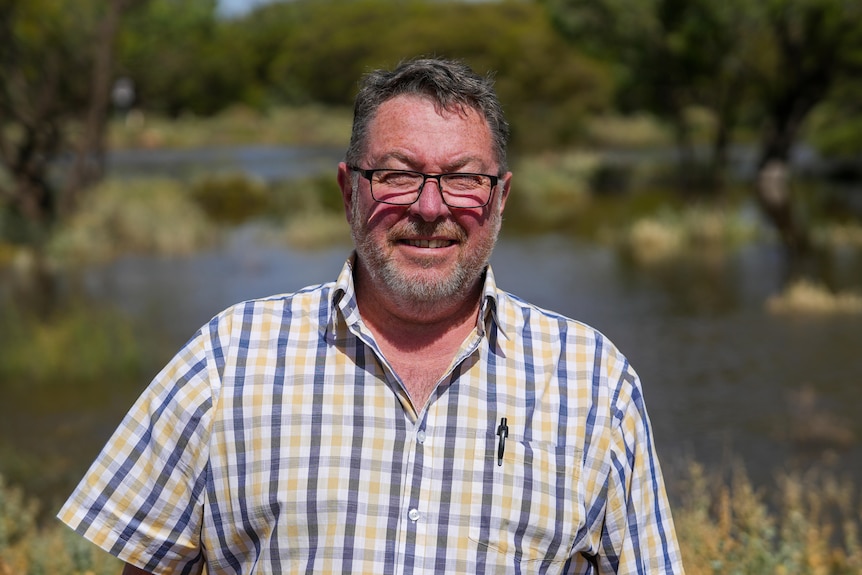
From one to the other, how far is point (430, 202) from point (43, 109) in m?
20.0

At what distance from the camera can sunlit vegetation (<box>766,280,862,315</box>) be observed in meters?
13.3

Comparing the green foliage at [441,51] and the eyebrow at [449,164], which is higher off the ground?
the green foliage at [441,51]

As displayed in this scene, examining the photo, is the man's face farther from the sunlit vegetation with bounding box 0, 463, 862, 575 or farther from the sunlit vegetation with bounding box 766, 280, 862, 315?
the sunlit vegetation with bounding box 766, 280, 862, 315

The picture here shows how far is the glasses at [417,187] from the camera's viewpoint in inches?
90.1

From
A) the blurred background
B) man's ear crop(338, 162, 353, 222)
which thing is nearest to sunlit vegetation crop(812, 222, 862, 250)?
the blurred background

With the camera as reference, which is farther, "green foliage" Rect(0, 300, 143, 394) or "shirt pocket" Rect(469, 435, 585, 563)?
"green foliage" Rect(0, 300, 143, 394)

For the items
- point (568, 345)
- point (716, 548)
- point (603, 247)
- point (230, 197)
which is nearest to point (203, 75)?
point (230, 197)

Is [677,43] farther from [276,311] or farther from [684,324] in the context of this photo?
[276,311]

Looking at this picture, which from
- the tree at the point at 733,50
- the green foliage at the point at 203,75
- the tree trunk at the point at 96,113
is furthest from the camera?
the green foliage at the point at 203,75

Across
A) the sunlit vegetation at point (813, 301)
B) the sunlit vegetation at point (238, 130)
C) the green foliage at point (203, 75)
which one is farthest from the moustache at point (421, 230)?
the sunlit vegetation at point (238, 130)

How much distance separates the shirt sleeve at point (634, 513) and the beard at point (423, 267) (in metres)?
0.41

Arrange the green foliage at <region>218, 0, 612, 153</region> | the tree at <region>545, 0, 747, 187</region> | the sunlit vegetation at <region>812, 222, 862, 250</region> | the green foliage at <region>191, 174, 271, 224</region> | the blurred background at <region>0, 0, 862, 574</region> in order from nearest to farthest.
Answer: the blurred background at <region>0, 0, 862, 574</region>
the sunlit vegetation at <region>812, 222, 862, 250</region>
the tree at <region>545, 0, 747, 187</region>
the green foliage at <region>191, 174, 271, 224</region>
the green foliage at <region>218, 0, 612, 153</region>

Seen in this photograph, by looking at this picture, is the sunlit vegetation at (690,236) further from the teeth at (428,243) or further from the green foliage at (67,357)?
the teeth at (428,243)

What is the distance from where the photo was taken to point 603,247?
19281mm
